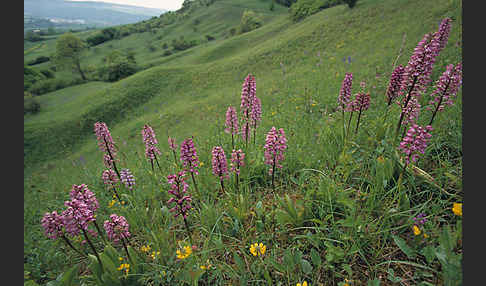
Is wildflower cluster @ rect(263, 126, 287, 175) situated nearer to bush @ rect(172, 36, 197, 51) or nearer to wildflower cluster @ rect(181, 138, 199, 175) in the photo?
wildflower cluster @ rect(181, 138, 199, 175)

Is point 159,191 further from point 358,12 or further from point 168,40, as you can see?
point 168,40

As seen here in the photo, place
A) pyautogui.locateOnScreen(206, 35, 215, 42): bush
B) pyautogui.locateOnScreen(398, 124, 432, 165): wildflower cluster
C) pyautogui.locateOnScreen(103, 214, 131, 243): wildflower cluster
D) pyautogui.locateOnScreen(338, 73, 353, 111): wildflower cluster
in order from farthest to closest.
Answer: pyautogui.locateOnScreen(206, 35, 215, 42): bush → pyautogui.locateOnScreen(338, 73, 353, 111): wildflower cluster → pyautogui.locateOnScreen(103, 214, 131, 243): wildflower cluster → pyautogui.locateOnScreen(398, 124, 432, 165): wildflower cluster

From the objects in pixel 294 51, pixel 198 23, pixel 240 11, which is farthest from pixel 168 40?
pixel 294 51

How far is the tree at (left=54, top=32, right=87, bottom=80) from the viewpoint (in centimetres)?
5175

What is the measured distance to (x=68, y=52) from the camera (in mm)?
51938

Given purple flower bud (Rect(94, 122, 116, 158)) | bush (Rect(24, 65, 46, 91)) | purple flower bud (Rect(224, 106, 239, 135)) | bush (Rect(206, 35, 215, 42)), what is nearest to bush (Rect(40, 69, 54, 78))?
bush (Rect(24, 65, 46, 91))

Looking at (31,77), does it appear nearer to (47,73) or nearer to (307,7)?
(47,73)

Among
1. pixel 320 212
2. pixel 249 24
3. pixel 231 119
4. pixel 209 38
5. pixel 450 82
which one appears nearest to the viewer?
pixel 320 212

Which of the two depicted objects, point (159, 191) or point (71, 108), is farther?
point (71, 108)

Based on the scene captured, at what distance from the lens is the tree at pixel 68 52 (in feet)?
170

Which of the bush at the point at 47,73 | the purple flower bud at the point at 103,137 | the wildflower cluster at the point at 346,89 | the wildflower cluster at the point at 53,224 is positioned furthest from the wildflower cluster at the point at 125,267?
the bush at the point at 47,73

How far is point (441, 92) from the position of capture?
2922mm

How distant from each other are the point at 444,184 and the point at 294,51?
2079 centimetres

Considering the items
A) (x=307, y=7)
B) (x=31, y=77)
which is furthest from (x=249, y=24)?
(x=31, y=77)
